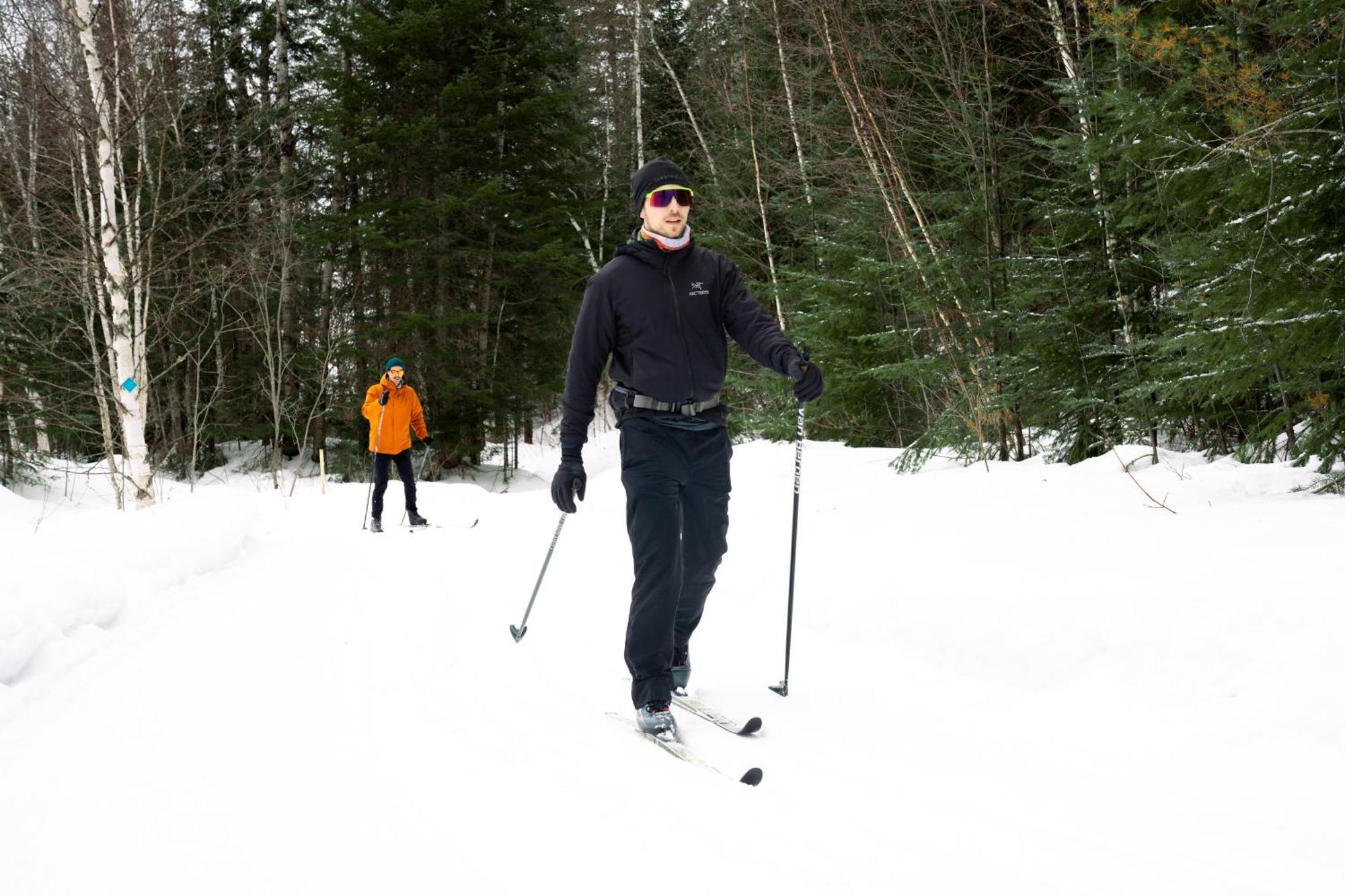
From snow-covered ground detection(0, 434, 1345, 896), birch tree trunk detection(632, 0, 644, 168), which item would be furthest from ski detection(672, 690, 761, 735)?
birch tree trunk detection(632, 0, 644, 168)

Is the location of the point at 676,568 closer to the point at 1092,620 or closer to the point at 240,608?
the point at 1092,620

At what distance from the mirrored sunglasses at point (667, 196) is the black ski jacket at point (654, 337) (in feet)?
0.58

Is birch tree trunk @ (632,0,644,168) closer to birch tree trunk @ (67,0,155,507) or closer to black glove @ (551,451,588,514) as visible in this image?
birch tree trunk @ (67,0,155,507)

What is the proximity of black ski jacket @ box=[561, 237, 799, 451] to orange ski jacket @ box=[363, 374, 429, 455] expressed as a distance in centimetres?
790

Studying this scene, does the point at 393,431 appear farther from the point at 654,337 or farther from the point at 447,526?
the point at 654,337

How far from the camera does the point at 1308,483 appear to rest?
17.7 feet

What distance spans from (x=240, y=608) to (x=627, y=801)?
3.97 meters

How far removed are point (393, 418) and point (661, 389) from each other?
332 inches

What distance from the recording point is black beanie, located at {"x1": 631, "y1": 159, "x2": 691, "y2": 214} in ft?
12.2

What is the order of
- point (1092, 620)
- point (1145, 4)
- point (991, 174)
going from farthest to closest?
1. point (991, 174)
2. point (1145, 4)
3. point (1092, 620)

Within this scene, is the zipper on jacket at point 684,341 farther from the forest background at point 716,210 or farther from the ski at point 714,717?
the forest background at point 716,210

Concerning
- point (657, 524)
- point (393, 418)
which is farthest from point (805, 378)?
point (393, 418)

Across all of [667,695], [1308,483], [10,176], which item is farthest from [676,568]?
[10,176]

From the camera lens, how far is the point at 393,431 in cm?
1127
